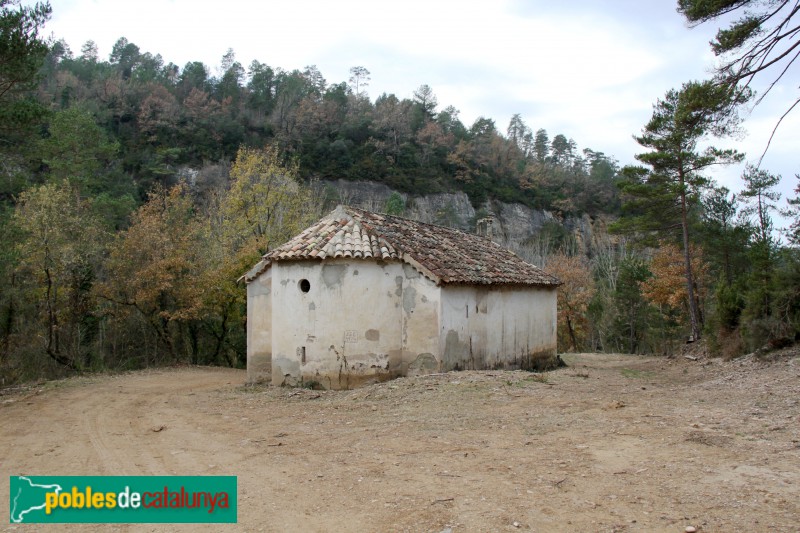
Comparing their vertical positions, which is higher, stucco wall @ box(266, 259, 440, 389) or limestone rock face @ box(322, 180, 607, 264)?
limestone rock face @ box(322, 180, 607, 264)

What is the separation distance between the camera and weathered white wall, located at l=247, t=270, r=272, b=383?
52.3ft

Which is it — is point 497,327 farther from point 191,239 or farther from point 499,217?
point 499,217

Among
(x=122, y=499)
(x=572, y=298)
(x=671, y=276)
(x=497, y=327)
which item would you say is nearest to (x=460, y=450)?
(x=122, y=499)

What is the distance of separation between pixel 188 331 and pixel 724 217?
93.6 ft

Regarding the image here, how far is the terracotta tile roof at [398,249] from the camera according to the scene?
1445cm

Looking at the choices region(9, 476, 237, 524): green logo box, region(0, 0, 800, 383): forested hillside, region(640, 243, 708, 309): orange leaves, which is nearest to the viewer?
region(9, 476, 237, 524): green logo box

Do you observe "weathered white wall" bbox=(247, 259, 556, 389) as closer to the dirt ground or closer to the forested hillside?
the dirt ground

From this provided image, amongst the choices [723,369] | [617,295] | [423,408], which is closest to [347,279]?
[423,408]

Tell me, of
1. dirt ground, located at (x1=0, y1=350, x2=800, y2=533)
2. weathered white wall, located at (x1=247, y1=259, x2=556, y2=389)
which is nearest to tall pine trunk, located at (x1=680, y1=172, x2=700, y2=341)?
dirt ground, located at (x1=0, y1=350, x2=800, y2=533)

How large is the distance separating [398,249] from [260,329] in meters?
4.75

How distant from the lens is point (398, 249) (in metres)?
14.8

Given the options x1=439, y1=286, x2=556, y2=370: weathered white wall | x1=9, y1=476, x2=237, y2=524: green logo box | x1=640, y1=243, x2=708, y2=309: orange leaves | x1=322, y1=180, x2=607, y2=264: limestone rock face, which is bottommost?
x1=9, y1=476, x2=237, y2=524: green logo box

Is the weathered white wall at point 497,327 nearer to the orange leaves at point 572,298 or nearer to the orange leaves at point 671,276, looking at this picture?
the orange leaves at point 671,276

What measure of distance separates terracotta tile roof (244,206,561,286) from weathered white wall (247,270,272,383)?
346 mm
